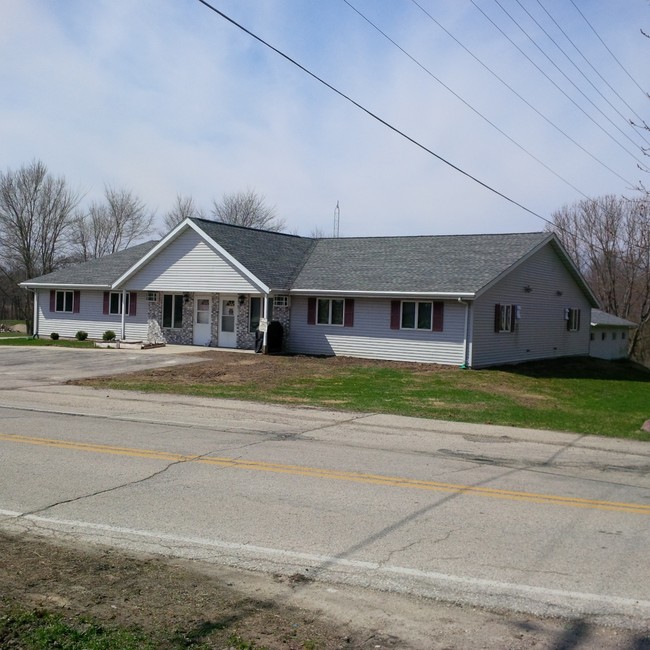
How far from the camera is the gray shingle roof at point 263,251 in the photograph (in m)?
28.8

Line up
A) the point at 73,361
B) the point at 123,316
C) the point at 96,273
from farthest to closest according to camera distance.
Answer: the point at 96,273, the point at 123,316, the point at 73,361

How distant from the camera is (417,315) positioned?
87.2ft

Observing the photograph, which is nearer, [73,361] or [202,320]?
[73,361]

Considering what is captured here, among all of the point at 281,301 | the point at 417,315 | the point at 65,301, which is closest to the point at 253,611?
the point at 417,315

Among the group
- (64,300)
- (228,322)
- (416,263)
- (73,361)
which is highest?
(416,263)

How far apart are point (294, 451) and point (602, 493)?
4.11 meters

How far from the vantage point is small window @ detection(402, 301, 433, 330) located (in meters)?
26.4

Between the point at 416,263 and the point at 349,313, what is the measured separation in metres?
3.49

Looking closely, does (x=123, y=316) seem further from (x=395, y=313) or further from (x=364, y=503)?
(x=364, y=503)

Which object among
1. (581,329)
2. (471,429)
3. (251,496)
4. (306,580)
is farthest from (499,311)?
(306,580)

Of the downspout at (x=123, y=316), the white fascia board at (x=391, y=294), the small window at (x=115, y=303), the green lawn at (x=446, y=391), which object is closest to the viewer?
the green lawn at (x=446, y=391)

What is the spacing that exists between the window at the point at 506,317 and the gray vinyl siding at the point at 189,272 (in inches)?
365

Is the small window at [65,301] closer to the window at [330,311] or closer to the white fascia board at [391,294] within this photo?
the white fascia board at [391,294]

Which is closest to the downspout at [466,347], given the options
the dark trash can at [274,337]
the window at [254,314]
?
the dark trash can at [274,337]
